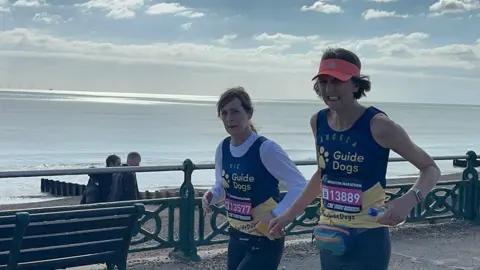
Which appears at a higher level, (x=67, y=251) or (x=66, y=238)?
(x=66, y=238)

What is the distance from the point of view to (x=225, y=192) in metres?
4.50

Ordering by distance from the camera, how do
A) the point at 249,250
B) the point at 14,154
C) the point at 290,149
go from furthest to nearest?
the point at 290,149
the point at 14,154
the point at 249,250

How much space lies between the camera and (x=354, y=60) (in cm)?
356

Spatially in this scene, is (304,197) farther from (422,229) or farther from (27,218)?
(422,229)

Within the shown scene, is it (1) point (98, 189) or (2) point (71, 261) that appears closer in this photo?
(2) point (71, 261)

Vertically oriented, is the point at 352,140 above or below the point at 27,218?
above

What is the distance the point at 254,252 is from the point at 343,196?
908 millimetres

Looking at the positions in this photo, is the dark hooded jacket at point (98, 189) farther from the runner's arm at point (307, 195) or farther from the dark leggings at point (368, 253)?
the dark leggings at point (368, 253)

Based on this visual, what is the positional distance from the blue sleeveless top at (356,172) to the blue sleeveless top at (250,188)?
715 millimetres

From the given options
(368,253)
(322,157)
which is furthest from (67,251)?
(368,253)

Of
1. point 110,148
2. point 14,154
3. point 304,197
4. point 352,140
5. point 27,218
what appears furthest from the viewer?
point 110,148

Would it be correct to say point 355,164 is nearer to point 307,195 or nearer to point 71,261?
point 307,195

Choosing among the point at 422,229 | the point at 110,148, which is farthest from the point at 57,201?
the point at 110,148

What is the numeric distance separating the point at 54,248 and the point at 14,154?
42114 mm
